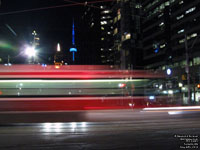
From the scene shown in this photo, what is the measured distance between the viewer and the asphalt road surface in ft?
24.7

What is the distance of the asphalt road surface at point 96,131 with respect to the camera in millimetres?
7523

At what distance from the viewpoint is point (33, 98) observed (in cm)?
1156

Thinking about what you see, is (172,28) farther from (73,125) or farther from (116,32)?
(73,125)

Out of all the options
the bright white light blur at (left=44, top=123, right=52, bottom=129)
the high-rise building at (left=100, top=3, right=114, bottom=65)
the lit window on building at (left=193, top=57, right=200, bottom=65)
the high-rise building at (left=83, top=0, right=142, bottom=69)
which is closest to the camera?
the bright white light blur at (left=44, top=123, right=52, bottom=129)

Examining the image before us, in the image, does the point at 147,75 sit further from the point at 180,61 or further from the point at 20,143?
the point at 180,61

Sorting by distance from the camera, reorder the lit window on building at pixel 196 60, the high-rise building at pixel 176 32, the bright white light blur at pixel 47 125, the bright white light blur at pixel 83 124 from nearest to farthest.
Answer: the bright white light blur at pixel 47 125, the bright white light blur at pixel 83 124, the lit window on building at pixel 196 60, the high-rise building at pixel 176 32

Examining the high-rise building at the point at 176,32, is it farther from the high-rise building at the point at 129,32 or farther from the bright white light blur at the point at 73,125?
the bright white light blur at the point at 73,125

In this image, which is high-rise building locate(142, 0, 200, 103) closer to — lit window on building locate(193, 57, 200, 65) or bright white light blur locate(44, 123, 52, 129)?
lit window on building locate(193, 57, 200, 65)

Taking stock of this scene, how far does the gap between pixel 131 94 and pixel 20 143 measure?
6376 millimetres

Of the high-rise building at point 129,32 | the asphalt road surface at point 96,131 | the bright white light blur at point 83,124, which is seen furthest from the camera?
the high-rise building at point 129,32

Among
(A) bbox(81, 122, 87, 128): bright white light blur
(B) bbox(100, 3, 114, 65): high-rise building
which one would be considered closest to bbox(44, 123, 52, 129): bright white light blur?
(A) bbox(81, 122, 87, 128): bright white light blur

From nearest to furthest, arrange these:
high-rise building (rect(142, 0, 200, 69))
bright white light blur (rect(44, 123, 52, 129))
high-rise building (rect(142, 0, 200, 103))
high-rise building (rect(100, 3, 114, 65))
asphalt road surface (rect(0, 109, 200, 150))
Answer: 1. asphalt road surface (rect(0, 109, 200, 150))
2. bright white light blur (rect(44, 123, 52, 129))
3. high-rise building (rect(142, 0, 200, 103))
4. high-rise building (rect(142, 0, 200, 69))
5. high-rise building (rect(100, 3, 114, 65))

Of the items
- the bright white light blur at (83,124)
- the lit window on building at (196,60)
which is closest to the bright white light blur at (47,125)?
the bright white light blur at (83,124)

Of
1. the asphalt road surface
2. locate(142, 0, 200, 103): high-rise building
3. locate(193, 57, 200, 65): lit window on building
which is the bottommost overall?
the asphalt road surface
